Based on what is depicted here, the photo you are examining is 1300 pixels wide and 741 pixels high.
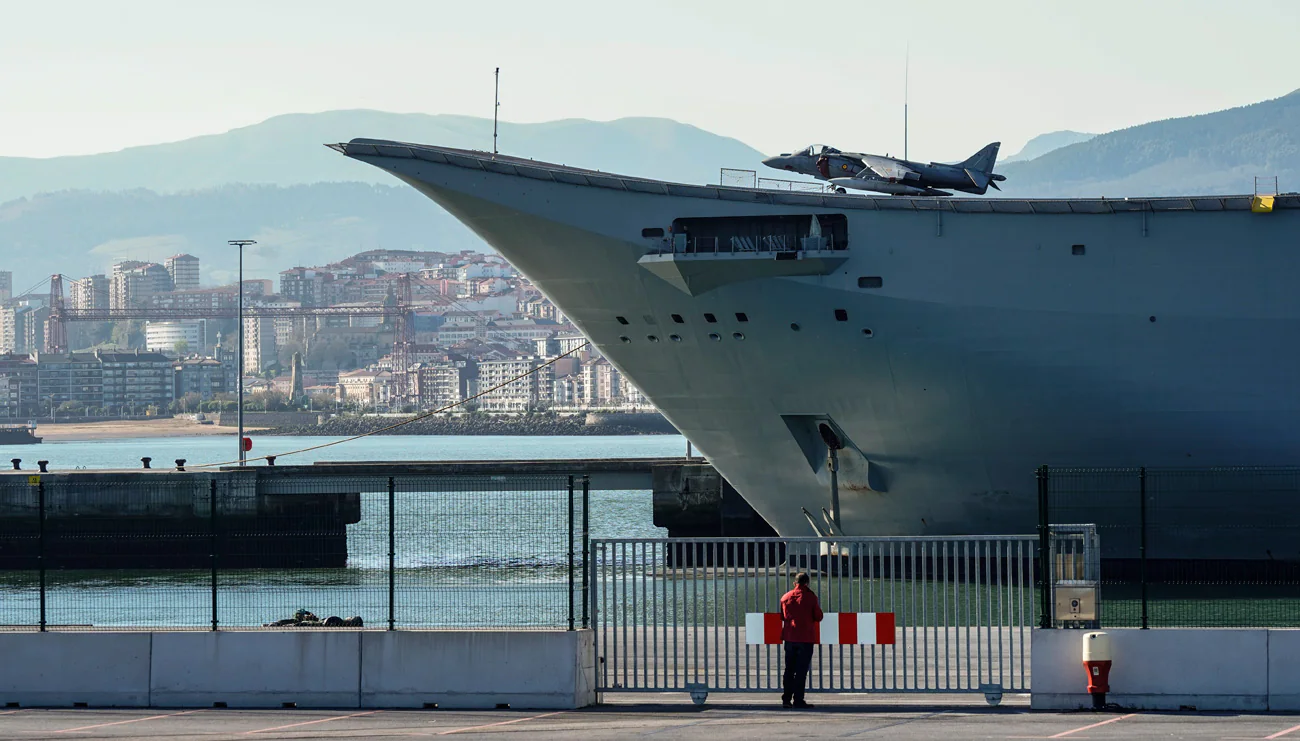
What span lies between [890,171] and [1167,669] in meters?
13.5

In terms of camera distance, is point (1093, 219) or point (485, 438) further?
point (485, 438)

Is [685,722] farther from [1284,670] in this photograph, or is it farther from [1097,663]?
[1284,670]

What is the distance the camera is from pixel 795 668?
1395 cm

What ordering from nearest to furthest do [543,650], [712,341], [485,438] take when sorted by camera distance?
[543,650], [712,341], [485,438]

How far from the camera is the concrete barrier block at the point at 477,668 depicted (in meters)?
14.1

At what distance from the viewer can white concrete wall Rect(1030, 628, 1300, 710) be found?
13547 mm

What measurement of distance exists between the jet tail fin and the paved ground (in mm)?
14251

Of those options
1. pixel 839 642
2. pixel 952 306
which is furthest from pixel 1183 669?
pixel 952 306

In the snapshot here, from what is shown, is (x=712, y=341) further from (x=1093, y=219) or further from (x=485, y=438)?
(x=485, y=438)

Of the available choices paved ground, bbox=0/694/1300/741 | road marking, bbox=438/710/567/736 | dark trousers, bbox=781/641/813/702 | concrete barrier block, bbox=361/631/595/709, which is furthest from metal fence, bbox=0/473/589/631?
dark trousers, bbox=781/641/813/702

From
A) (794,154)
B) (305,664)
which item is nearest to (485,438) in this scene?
(794,154)

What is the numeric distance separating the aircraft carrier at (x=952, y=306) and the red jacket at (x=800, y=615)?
1060 centimetres

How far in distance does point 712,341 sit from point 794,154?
4134 mm

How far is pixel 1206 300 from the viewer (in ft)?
77.6
